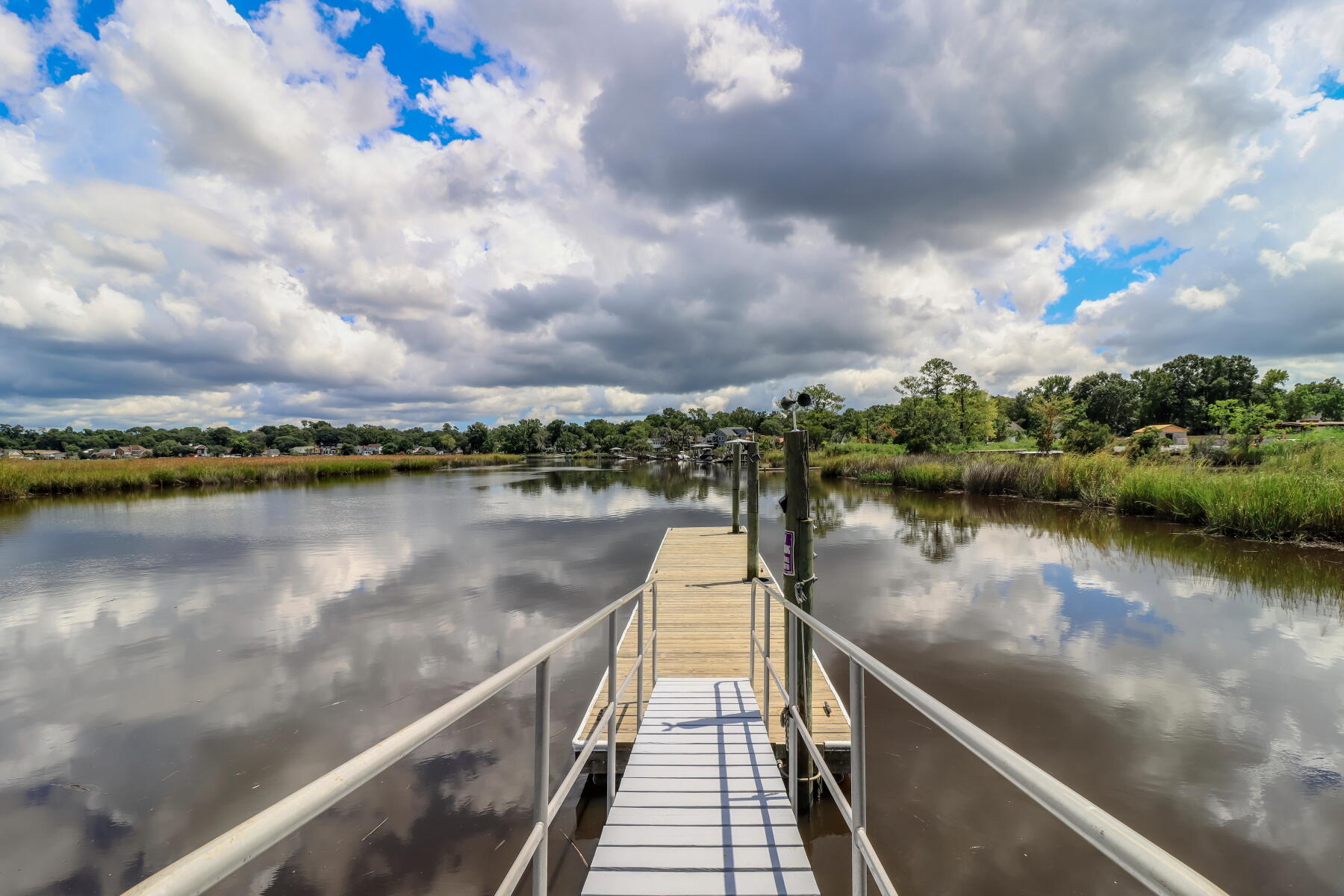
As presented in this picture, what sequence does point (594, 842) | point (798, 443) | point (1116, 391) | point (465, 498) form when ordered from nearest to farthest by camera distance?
point (594, 842) < point (798, 443) < point (465, 498) < point (1116, 391)

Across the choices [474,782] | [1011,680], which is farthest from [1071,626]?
[474,782]

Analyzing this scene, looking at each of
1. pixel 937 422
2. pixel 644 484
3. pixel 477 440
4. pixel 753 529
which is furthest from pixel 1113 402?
pixel 477 440

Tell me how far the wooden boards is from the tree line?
3364mm

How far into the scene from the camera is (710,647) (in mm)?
5695

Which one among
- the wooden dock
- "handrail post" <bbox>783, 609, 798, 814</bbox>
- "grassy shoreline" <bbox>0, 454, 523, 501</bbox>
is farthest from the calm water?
"grassy shoreline" <bbox>0, 454, 523, 501</bbox>

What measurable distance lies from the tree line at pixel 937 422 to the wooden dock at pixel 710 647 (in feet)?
8.26

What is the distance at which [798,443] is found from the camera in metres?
4.18

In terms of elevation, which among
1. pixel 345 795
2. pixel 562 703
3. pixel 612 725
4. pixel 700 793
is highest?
pixel 345 795

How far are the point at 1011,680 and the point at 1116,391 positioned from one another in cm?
7638

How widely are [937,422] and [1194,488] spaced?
22.4 m

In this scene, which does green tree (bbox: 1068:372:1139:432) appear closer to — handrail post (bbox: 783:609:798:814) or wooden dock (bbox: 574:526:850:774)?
wooden dock (bbox: 574:526:850:774)

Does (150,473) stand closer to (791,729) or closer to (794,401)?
(794,401)

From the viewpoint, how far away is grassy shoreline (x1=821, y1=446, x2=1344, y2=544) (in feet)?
35.8

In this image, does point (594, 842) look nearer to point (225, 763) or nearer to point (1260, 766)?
point (225, 763)
